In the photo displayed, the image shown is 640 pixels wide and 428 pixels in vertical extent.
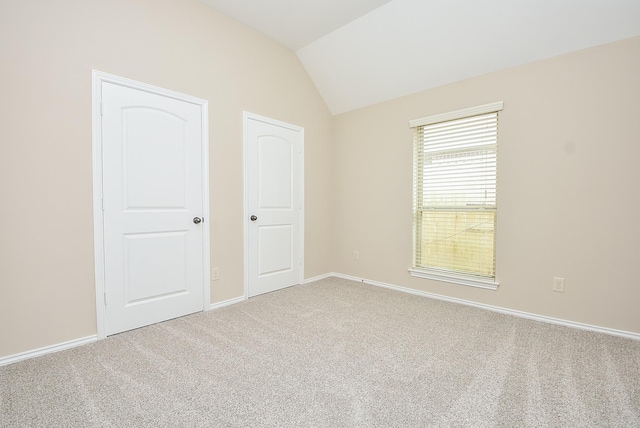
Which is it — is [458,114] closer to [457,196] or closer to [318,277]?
[457,196]

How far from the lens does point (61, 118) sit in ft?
6.94

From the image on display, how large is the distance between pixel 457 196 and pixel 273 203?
6.95 feet

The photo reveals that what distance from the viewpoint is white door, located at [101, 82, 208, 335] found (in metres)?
2.36

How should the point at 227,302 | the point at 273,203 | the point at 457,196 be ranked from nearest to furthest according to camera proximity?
the point at 227,302 → the point at 457,196 → the point at 273,203

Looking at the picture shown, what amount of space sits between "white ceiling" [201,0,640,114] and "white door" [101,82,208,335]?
1.29m

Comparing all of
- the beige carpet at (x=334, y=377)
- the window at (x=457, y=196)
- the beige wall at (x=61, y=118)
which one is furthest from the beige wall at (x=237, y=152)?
the beige carpet at (x=334, y=377)

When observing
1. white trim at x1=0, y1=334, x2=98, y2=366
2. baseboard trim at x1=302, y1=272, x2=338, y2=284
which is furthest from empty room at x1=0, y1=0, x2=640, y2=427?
baseboard trim at x1=302, y1=272, x2=338, y2=284

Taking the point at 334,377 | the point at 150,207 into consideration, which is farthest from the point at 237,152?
the point at 334,377

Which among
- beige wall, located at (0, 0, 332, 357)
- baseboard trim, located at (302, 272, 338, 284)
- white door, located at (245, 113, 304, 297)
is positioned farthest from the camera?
baseboard trim, located at (302, 272, 338, 284)

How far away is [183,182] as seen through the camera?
2771 millimetres

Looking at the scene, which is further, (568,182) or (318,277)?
(318,277)

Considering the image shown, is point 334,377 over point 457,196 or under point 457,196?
under

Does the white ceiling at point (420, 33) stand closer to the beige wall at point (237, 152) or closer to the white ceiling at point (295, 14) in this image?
the white ceiling at point (295, 14)

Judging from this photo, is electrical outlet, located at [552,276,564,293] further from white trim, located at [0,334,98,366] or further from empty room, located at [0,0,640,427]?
white trim, located at [0,334,98,366]
